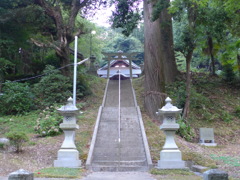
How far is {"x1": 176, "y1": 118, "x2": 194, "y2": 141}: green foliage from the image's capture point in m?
16.2

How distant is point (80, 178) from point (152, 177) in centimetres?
213

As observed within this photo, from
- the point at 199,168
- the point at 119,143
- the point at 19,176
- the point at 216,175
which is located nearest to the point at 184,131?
the point at 119,143

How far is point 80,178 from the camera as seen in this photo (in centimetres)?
931

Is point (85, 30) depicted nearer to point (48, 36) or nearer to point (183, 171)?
point (48, 36)

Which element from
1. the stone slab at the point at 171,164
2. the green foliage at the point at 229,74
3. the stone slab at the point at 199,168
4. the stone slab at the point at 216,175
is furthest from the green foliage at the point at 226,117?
the stone slab at the point at 216,175

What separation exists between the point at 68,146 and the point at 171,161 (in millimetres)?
3669

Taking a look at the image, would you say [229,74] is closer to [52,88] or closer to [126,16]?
[126,16]

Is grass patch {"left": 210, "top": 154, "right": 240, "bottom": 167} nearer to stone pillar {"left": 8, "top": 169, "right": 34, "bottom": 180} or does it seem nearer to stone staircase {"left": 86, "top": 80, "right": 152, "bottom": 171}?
stone staircase {"left": 86, "top": 80, "right": 152, "bottom": 171}

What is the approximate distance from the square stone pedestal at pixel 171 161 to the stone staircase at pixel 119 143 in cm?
56

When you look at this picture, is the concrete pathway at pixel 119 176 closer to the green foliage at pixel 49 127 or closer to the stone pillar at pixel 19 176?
the stone pillar at pixel 19 176

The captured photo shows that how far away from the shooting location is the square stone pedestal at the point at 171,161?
11094 millimetres

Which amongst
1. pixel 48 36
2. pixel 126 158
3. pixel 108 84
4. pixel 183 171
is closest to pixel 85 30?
pixel 48 36

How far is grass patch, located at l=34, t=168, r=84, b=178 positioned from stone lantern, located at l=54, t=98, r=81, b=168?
60 cm

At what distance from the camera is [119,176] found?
984 centimetres
